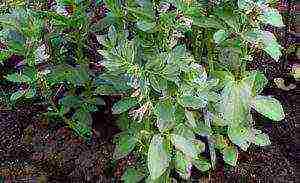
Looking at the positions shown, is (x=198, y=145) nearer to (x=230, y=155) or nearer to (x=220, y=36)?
(x=230, y=155)

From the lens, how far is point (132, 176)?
5.13ft

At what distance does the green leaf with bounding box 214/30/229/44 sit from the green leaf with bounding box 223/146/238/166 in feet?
1.24

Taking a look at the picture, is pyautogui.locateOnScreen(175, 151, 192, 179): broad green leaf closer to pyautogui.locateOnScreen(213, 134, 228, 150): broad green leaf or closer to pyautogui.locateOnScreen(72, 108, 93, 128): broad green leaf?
pyautogui.locateOnScreen(213, 134, 228, 150): broad green leaf

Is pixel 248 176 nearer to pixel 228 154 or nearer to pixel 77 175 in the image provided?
pixel 228 154

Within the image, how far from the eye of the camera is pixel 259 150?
5.90 feet

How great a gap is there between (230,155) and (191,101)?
331 millimetres

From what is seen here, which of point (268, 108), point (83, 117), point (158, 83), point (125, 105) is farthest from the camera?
point (83, 117)

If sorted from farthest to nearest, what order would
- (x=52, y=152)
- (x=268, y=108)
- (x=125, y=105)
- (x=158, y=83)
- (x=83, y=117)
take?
(x=52, y=152)
(x=83, y=117)
(x=268, y=108)
(x=125, y=105)
(x=158, y=83)

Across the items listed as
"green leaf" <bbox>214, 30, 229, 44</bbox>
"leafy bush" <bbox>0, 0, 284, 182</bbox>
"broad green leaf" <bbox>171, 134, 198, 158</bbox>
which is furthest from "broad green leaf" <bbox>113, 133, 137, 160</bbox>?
"green leaf" <bbox>214, 30, 229, 44</bbox>

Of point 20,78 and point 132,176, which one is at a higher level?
point 20,78

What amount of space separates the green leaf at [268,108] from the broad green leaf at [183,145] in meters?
0.24

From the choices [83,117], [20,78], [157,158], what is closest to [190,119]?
[157,158]

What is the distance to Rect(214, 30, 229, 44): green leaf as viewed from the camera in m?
1.39

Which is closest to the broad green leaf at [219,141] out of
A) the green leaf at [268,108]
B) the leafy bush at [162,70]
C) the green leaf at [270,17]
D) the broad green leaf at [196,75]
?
the leafy bush at [162,70]
